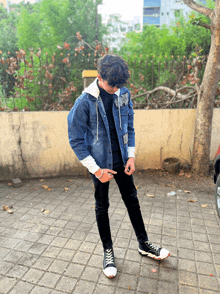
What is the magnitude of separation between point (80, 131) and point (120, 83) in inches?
21.5

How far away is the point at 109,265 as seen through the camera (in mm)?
2521

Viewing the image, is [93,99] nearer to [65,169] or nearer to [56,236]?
[56,236]

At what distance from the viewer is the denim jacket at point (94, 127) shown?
7.04 feet

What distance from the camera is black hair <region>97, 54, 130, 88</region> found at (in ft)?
6.31

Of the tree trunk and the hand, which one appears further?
the tree trunk

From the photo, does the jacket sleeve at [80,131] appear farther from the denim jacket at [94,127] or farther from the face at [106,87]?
the face at [106,87]

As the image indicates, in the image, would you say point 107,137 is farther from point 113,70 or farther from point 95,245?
point 95,245

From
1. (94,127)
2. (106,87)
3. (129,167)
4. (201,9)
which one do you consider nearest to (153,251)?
(129,167)

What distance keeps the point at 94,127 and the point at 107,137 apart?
16cm

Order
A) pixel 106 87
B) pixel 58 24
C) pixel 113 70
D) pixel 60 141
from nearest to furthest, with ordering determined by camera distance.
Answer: pixel 113 70
pixel 106 87
pixel 60 141
pixel 58 24

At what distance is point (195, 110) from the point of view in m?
5.30

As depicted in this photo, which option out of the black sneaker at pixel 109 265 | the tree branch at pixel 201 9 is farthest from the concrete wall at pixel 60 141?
the black sneaker at pixel 109 265

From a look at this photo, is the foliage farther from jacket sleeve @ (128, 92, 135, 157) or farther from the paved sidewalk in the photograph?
jacket sleeve @ (128, 92, 135, 157)

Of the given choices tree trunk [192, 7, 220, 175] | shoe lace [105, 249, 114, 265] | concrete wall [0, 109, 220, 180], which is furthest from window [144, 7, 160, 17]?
shoe lace [105, 249, 114, 265]
